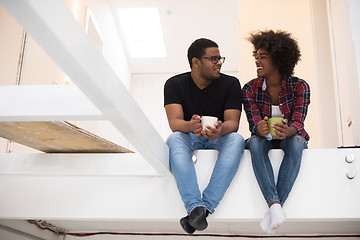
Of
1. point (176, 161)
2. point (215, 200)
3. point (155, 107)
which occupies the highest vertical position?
point (155, 107)

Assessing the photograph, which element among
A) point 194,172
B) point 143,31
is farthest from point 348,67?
point 143,31

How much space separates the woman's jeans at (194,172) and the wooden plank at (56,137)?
0.92 feet

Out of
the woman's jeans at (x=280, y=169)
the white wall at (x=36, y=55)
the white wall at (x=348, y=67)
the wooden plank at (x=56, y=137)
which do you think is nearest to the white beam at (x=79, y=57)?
the wooden plank at (x=56, y=137)

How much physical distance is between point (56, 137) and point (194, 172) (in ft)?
1.91

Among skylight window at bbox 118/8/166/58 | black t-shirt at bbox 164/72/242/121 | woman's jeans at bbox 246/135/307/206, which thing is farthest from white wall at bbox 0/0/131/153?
woman's jeans at bbox 246/135/307/206

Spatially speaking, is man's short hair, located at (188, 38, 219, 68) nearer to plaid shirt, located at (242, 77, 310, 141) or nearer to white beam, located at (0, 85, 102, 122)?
plaid shirt, located at (242, 77, 310, 141)

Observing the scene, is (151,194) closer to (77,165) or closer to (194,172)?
(194,172)

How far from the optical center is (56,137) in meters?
1.81

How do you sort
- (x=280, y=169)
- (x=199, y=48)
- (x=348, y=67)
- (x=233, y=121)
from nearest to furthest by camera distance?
(x=280, y=169)
(x=233, y=121)
(x=199, y=48)
(x=348, y=67)

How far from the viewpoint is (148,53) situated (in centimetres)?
626

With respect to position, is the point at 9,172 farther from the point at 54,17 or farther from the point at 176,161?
the point at 54,17

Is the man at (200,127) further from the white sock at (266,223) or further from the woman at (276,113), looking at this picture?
the white sock at (266,223)

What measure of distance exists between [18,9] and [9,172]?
1.37 meters

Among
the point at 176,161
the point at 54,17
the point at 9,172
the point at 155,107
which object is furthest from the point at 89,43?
the point at 155,107
